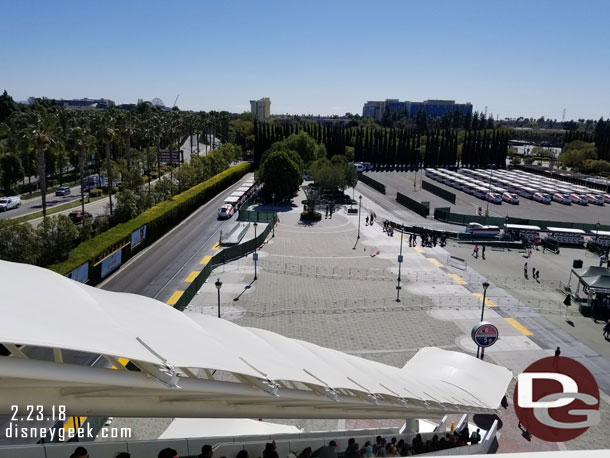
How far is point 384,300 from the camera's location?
3347 centimetres

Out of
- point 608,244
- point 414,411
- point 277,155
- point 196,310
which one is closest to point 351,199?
point 277,155

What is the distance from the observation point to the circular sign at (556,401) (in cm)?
1698

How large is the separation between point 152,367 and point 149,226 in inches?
1654

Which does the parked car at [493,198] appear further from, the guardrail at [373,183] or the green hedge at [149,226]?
the green hedge at [149,226]

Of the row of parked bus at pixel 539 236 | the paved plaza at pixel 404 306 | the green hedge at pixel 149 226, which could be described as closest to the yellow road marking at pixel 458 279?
the paved plaza at pixel 404 306

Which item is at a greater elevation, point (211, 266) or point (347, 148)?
point (347, 148)

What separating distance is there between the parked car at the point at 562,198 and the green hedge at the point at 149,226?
64740mm

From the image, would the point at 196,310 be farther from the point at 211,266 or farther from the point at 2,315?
the point at 2,315

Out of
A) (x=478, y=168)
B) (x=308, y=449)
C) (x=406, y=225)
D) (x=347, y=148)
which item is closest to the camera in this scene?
(x=308, y=449)

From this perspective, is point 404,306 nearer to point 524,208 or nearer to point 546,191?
point 524,208

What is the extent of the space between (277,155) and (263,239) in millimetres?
27250

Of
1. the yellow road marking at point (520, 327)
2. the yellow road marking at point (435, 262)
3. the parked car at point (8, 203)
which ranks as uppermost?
the parked car at point (8, 203)

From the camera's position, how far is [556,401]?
17172 mm

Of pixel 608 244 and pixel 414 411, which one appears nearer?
pixel 414 411
